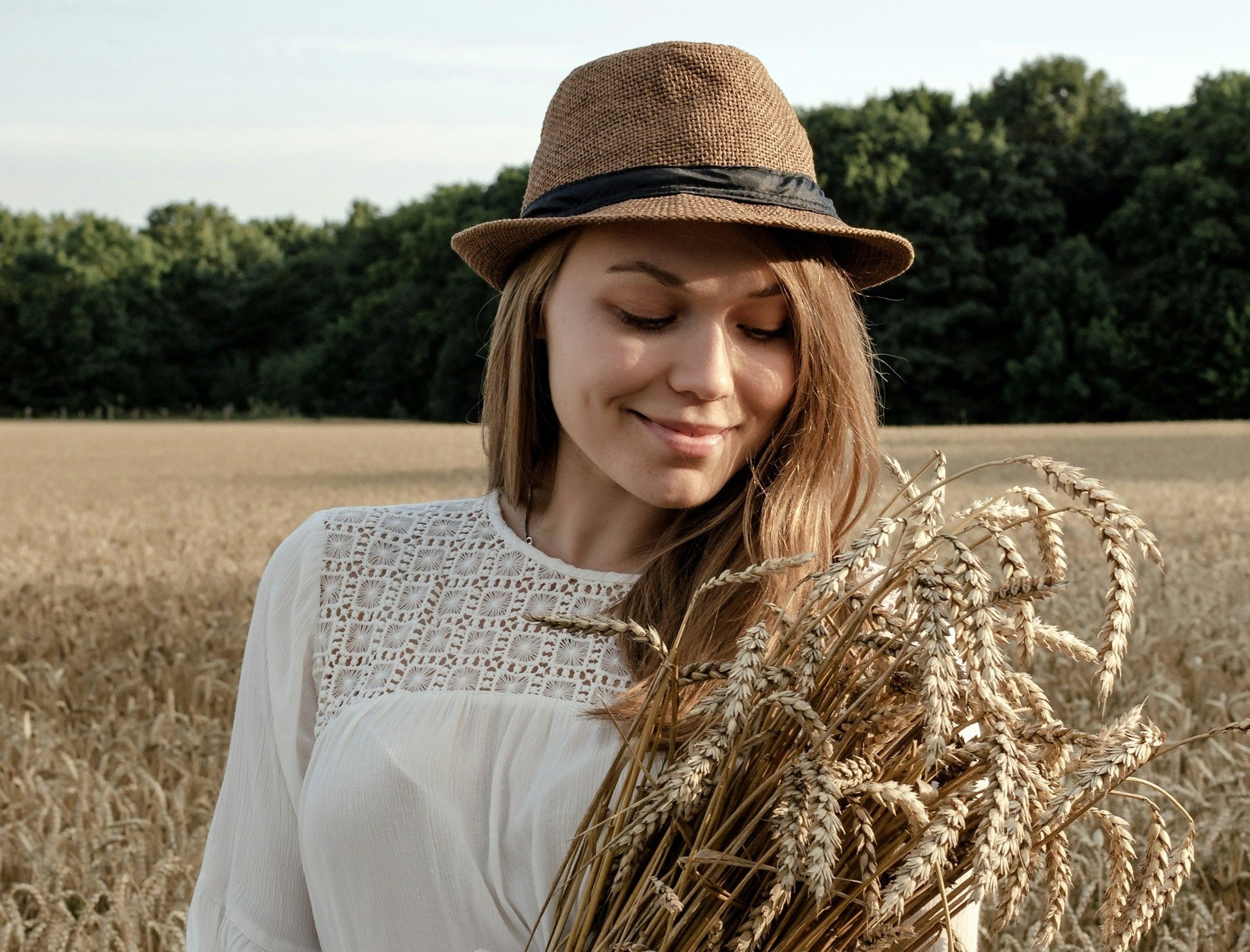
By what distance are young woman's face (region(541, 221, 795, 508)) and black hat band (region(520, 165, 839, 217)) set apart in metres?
0.05

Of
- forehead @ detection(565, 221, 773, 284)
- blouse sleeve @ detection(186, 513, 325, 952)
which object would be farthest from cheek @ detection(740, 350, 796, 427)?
blouse sleeve @ detection(186, 513, 325, 952)

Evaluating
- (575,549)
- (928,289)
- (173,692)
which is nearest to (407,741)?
(575,549)

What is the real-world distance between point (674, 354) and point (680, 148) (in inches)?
11.6

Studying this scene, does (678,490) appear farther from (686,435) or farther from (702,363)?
(702,363)

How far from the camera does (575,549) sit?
2.00 meters

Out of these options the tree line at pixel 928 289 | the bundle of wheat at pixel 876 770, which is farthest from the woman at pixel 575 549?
the tree line at pixel 928 289

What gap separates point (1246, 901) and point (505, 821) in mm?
2157

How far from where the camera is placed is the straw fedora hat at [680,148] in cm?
170

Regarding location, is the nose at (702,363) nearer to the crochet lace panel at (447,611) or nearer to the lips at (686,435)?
the lips at (686,435)

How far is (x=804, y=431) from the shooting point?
1.81 m

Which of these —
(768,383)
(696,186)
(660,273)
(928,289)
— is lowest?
(928,289)

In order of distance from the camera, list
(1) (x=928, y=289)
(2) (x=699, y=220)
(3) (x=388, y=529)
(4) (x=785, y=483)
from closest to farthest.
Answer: (2) (x=699, y=220)
(4) (x=785, y=483)
(3) (x=388, y=529)
(1) (x=928, y=289)

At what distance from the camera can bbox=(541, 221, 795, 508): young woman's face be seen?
67.3 inches

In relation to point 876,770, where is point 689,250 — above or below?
above
